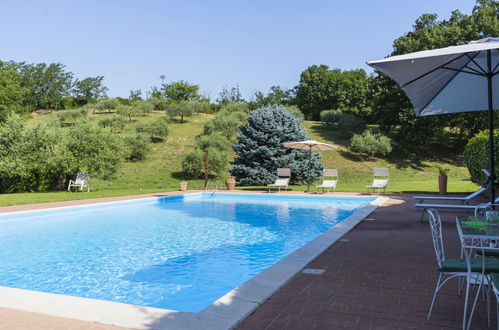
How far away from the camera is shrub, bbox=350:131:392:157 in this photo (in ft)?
90.2

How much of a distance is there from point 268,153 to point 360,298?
1567 cm

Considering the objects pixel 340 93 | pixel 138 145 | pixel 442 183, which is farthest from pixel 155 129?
pixel 340 93

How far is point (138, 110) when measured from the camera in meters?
39.8

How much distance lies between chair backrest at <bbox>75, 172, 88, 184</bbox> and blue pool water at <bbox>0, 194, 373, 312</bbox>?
5116mm

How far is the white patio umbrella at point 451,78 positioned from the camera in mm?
4508

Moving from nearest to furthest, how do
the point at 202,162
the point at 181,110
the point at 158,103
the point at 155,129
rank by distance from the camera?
1. the point at 202,162
2. the point at 155,129
3. the point at 181,110
4. the point at 158,103

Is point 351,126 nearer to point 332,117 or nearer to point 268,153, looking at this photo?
point 332,117

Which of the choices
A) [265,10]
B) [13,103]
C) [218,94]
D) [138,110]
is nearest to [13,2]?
[265,10]

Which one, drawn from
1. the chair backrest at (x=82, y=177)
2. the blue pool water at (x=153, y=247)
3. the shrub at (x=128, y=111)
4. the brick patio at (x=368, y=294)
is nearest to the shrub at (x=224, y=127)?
the shrub at (x=128, y=111)

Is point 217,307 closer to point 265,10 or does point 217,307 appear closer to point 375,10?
point 375,10

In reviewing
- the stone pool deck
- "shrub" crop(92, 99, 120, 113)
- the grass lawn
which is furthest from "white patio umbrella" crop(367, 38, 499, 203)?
"shrub" crop(92, 99, 120, 113)

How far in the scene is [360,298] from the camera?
3.49 meters

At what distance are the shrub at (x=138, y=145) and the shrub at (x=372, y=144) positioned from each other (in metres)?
15.4

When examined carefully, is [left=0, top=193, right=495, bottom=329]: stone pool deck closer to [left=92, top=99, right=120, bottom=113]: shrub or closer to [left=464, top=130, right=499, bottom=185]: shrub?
[left=464, top=130, right=499, bottom=185]: shrub
